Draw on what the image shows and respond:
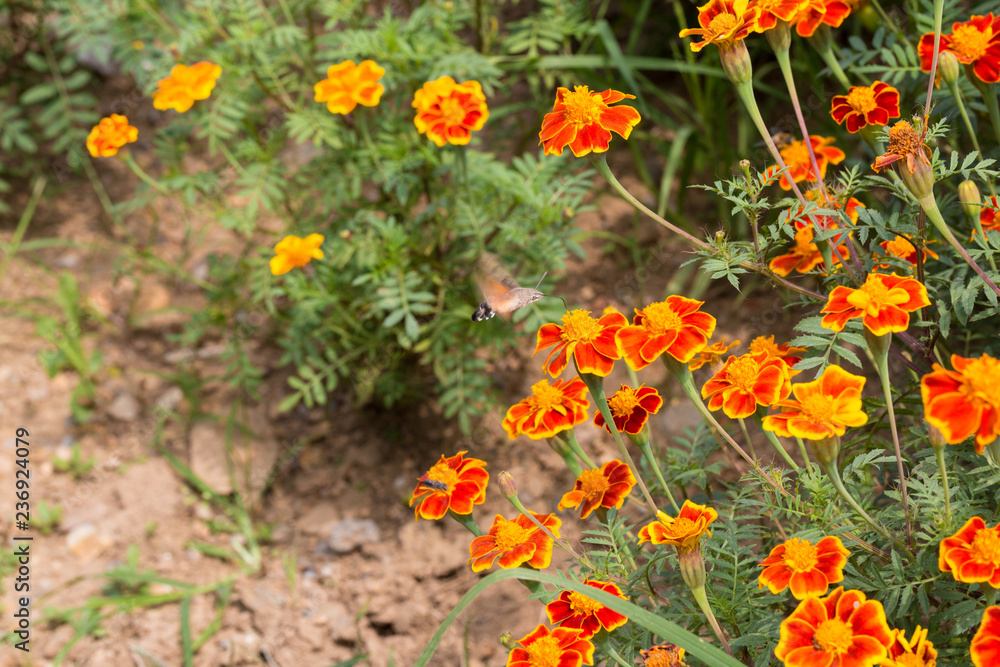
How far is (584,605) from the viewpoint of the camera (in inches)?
39.2

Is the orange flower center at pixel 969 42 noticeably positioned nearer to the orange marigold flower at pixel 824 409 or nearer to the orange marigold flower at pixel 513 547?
the orange marigold flower at pixel 824 409

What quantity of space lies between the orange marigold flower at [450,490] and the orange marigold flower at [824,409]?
42 centimetres

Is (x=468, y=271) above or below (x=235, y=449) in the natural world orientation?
above

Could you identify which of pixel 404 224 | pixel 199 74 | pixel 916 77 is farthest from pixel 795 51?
pixel 199 74

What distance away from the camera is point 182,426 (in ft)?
8.22

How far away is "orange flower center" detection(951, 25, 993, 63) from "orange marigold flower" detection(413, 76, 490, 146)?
0.84 metres

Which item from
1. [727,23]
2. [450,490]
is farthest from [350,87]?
[450,490]

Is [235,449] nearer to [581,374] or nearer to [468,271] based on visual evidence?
[468,271]

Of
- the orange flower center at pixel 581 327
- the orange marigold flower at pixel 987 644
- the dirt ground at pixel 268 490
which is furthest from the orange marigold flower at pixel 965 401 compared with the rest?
the dirt ground at pixel 268 490

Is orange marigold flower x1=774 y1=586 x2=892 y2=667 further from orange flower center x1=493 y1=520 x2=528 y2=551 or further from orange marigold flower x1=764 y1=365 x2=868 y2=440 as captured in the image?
orange flower center x1=493 y1=520 x2=528 y2=551

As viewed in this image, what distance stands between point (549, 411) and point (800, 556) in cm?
39

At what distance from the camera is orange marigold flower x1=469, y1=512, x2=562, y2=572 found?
1056mm

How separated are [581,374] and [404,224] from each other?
3.80 feet

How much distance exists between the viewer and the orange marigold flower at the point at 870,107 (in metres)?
1.21
